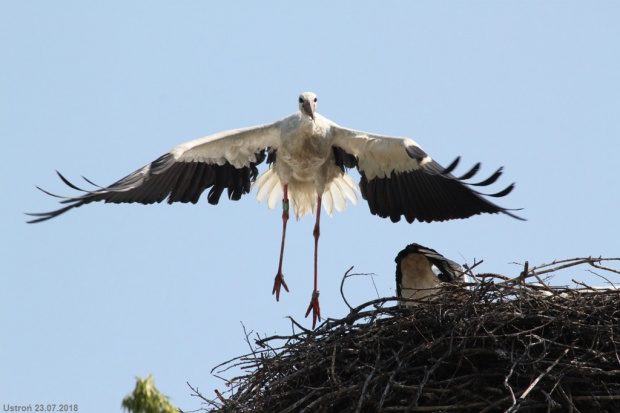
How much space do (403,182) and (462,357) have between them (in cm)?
280

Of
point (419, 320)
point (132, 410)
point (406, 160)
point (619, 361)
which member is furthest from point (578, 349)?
point (132, 410)

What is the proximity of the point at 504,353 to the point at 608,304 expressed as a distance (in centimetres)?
82

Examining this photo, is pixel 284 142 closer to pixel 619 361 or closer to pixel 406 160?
pixel 406 160

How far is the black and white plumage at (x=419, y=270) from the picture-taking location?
788 centimetres

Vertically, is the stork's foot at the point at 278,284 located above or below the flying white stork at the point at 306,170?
below

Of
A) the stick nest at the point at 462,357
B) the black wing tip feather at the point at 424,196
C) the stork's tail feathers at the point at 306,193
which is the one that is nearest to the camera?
the stick nest at the point at 462,357

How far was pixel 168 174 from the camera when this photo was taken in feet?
30.7

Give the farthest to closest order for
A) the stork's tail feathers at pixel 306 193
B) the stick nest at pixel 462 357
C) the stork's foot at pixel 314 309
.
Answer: the stork's tail feathers at pixel 306 193 → the stork's foot at pixel 314 309 → the stick nest at pixel 462 357

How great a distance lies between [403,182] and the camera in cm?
925

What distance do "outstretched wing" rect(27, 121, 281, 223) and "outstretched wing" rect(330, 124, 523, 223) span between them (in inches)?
28.6

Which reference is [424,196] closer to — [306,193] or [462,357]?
[306,193]

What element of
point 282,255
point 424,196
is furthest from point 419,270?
point 282,255

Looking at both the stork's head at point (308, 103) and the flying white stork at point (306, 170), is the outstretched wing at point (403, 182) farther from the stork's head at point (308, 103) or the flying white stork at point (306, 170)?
the stork's head at point (308, 103)

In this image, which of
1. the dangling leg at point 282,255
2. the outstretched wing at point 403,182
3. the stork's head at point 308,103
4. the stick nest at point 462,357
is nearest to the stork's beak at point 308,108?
the stork's head at point 308,103
